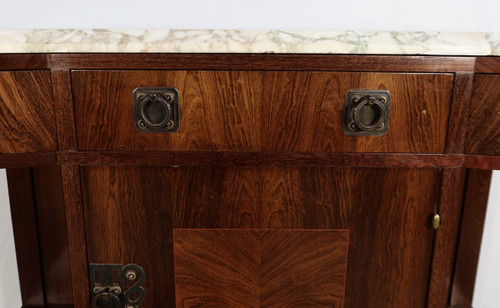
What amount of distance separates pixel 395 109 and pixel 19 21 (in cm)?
72

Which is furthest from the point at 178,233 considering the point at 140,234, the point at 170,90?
the point at 170,90

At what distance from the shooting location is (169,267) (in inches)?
22.5

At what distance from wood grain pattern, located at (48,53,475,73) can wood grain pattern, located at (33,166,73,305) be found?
306mm

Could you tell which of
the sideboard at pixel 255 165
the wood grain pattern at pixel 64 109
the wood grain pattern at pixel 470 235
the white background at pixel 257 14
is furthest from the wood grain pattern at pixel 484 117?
the wood grain pattern at pixel 64 109

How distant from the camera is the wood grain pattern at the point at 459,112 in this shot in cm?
50

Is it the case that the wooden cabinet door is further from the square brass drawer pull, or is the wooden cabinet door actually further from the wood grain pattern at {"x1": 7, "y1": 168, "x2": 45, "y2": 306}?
the wood grain pattern at {"x1": 7, "y1": 168, "x2": 45, "y2": 306}

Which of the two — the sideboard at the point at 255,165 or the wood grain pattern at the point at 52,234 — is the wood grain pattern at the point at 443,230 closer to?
the sideboard at the point at 255,165

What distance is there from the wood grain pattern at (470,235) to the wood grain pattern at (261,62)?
0.32 meters

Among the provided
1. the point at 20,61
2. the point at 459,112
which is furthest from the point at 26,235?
the point at 459,112

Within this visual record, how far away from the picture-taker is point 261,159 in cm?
53

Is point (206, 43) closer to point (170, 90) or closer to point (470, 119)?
point (170, 90)

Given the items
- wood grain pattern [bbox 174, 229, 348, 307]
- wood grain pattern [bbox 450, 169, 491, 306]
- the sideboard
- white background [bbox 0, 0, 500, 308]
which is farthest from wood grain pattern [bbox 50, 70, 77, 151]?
wood grain pattern [bbox 450, 169, 491, 306]

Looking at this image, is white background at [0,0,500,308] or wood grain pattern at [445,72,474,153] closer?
wood grain pattern at [445,72,474,153]

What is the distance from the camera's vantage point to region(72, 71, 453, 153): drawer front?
0.50 metres
